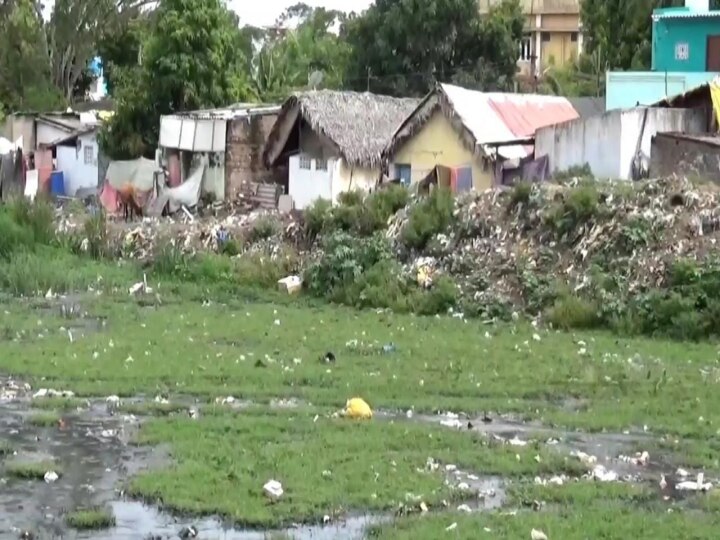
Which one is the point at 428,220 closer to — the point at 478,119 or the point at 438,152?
the point at 478,119

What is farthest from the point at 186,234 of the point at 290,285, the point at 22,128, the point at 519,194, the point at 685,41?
the point at 22,128

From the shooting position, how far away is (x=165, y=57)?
39.4m

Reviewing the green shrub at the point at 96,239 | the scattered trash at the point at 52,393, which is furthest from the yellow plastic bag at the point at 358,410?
the green shrub at the point at 96,239

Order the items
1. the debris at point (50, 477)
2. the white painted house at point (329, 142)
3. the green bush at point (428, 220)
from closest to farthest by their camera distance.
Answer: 1. the debris at point (50, 477)
2. the green bush at point (428, 220)
3. the white painted house at point (329, 142)

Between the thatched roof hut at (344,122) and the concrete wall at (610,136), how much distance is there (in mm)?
6449

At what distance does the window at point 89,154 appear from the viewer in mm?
43469

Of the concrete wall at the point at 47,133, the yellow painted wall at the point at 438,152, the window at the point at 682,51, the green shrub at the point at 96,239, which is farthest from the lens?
the concrete wall at the point at 47,133

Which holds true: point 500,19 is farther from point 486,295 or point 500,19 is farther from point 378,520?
point 378,520

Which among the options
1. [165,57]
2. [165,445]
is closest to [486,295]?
[165,445]

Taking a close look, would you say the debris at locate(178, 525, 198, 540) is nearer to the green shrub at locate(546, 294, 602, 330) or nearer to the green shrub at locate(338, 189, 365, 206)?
the green shrub at locate(546, 294, 602, 330)

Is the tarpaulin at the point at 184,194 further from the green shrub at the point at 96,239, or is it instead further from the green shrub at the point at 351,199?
the green shrub at the point at 351,199

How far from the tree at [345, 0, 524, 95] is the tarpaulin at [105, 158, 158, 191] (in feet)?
39.1

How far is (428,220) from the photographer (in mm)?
25500

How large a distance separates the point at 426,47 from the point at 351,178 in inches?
542
